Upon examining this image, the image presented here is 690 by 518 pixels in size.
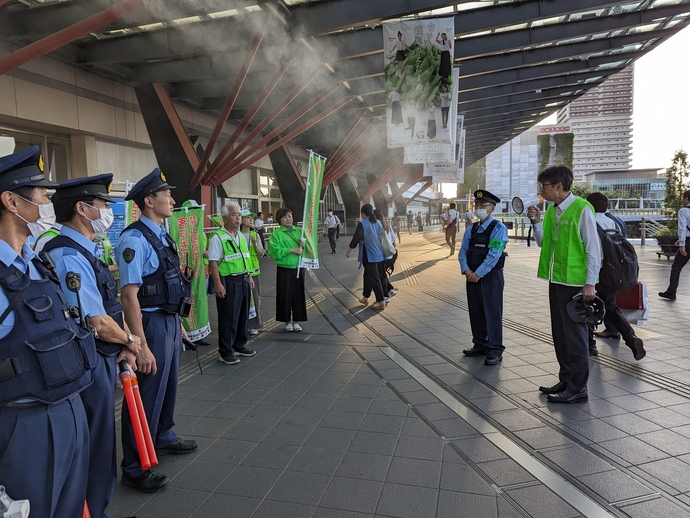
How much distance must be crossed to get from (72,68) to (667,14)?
49.6 ft

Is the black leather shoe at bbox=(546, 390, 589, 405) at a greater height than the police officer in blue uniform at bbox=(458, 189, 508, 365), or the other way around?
the police officer in blue uniform at bbox=(458, 189, 508, 365)

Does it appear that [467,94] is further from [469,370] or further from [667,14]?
[469,370]

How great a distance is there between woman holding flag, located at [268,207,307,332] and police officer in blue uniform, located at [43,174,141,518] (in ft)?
13.0

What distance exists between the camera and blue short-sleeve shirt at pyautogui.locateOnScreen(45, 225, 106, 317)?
211cm

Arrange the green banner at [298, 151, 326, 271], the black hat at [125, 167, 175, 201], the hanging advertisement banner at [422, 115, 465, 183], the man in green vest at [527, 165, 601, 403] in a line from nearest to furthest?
1. the black hat at [125, 167, 175, 201]
2. the man in green vest at [527, 165, 601, 403]
3. the green banner at [298, 151, 326, 271]
4. the hanging advertisement banner at [422, 115, 465, 183]

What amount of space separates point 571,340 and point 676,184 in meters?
A: 14.7

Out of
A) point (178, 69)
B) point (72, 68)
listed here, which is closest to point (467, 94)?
point (178, 69)

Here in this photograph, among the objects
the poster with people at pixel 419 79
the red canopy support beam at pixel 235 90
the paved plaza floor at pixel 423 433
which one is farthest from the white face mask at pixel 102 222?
the red canopy support beam at pixel 235 90

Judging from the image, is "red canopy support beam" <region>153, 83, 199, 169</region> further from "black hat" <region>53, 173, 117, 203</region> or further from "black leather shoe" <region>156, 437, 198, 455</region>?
"black hat" <region>53, 173, 117, 203</region>

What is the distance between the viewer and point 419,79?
29.1ft

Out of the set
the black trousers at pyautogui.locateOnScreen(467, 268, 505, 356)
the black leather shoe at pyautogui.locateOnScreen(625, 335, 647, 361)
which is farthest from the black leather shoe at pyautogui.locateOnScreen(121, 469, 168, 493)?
the black leather shoe at pyautogui.locateOnScreen(625, 335, 647, 361)

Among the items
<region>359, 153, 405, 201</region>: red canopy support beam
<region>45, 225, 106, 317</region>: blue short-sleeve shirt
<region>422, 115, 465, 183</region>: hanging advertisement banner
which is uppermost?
<region>359, 153, 405, 201</region>: red canopy support beam

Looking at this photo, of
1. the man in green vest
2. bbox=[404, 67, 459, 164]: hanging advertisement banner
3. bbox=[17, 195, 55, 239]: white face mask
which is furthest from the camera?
bbox=[404, 67, 459, 164]: hanging advertisement banner

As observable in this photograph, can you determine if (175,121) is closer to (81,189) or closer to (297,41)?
(297,41)
